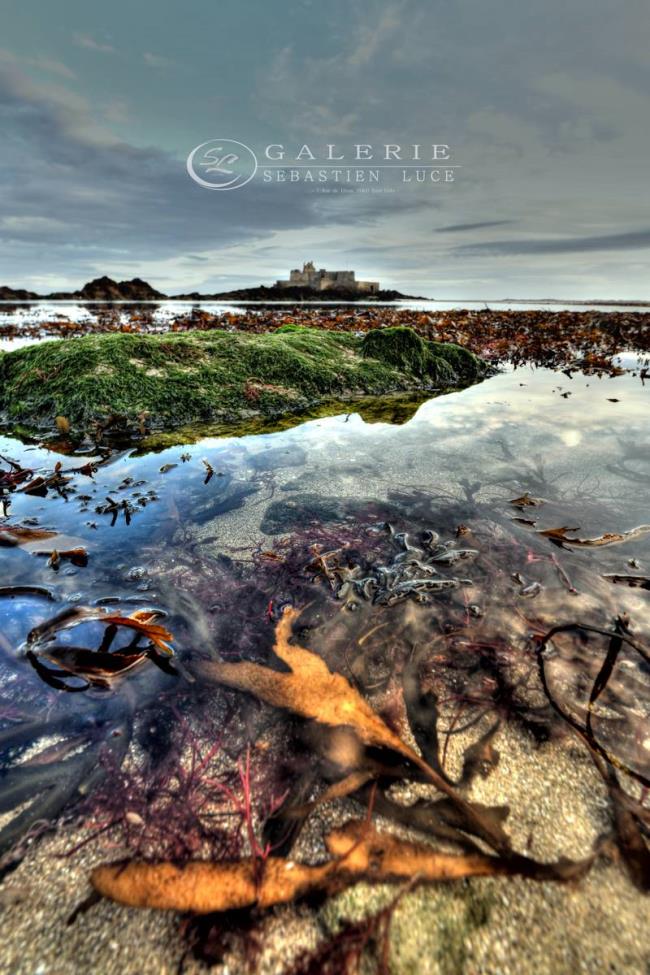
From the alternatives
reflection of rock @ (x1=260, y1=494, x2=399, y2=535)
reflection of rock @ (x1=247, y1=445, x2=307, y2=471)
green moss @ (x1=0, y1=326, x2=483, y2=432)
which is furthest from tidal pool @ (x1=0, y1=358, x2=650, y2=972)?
green moss @ (x1=0, y1=326, x2=483, y2=432)

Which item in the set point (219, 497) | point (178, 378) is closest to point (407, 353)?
point (178, 378)

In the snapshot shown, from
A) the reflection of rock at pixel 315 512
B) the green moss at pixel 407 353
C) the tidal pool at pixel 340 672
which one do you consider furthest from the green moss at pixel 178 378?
the reflection of rock at pixel 315 512

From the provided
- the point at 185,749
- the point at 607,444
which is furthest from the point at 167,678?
the point at 607,444

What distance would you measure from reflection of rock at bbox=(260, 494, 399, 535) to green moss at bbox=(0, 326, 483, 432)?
2415 millimetres

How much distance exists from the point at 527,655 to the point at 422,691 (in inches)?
17.1

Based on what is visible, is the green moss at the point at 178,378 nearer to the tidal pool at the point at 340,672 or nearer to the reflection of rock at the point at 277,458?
the reflection of rock at the point at 277,458

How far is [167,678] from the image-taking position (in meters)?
1.45

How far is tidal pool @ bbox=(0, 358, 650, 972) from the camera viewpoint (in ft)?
2.89

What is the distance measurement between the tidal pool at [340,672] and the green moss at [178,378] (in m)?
1.86

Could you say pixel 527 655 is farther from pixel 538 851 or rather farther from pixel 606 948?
pixel 606 948

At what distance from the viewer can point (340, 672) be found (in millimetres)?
1471

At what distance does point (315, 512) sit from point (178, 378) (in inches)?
128

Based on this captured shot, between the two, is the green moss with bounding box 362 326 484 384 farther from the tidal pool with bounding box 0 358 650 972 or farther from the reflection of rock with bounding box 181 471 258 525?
the reflection of rock with bounding box 181 471 258 525

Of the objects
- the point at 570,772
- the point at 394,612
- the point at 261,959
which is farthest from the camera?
the point at 394,612
